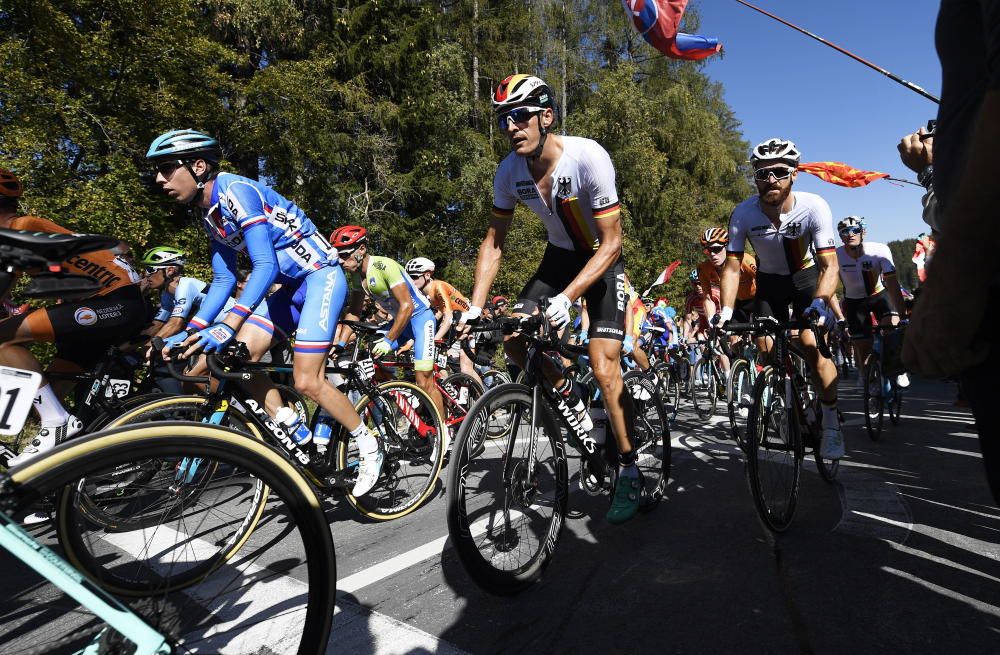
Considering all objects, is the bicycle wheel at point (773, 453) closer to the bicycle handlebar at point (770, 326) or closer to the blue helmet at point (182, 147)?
the bicycle handlebar at point (770, 326)

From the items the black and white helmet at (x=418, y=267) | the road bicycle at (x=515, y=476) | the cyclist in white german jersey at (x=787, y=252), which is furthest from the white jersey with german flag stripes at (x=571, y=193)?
the black and white helmet at (x=418, y=267)

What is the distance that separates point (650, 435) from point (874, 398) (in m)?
3.95

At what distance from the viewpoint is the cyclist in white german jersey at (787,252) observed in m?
4.24

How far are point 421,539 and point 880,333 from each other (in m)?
6.43

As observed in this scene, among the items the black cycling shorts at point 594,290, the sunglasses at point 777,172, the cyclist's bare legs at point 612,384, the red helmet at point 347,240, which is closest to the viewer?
the cyclist's bare legs at point 612,384

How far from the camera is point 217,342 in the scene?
297 centimetres

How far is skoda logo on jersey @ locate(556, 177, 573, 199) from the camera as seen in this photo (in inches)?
127

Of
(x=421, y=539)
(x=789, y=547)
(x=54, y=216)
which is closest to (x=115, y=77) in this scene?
(x=54, y=216)

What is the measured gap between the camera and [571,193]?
3.25 metres

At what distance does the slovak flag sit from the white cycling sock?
956cm

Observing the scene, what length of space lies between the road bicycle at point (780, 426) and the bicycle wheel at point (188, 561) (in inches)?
95.3

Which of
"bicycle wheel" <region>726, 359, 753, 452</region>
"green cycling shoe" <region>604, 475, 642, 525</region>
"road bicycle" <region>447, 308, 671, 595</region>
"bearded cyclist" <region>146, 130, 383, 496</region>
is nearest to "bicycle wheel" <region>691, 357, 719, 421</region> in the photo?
"bicycle wheel" <region>726, 359, 753, 452</region>

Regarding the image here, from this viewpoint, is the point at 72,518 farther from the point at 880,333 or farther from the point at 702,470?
the point at 880,333

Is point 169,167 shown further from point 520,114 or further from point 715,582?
point 715,582
